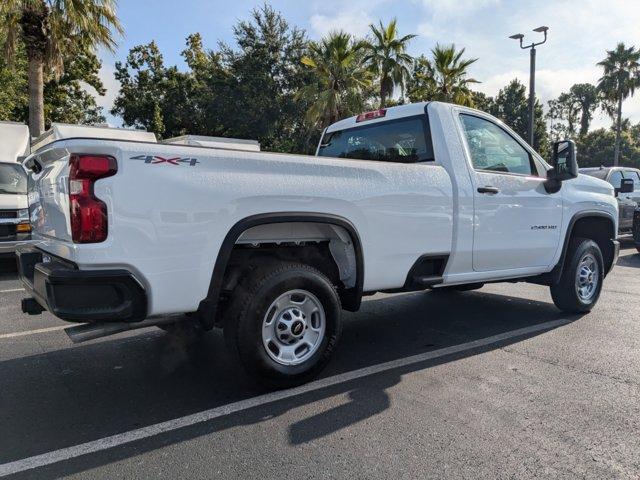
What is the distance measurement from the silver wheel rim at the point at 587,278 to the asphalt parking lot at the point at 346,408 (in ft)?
1.95

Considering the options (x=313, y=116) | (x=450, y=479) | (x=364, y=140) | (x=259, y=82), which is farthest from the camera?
(x=259, y=82)

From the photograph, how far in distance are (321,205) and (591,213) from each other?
3.76 metres

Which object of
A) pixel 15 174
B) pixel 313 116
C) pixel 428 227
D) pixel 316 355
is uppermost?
pixel 313 116

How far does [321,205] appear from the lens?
352cm

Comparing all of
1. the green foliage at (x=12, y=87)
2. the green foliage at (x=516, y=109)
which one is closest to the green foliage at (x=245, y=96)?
the green foliage at (x=12, y=87)

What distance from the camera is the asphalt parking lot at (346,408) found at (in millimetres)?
2643

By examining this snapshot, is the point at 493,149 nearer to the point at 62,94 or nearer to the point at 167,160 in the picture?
the point at 167,160

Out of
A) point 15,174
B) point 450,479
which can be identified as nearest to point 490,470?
point 450,479

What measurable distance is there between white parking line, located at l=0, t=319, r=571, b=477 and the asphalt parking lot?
1cm

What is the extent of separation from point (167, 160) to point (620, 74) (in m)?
45.0

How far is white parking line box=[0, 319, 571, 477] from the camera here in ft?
8.68

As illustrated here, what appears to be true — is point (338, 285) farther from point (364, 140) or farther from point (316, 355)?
point (364, 140)

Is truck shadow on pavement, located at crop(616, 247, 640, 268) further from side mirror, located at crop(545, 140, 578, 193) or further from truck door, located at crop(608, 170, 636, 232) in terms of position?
side mirror, located at crop(545, 140, 578, 193)

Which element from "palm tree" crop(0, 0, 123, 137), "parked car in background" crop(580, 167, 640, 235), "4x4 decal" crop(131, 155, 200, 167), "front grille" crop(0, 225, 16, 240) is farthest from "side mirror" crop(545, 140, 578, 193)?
"palm tree" crop(0, 0, 123, 137)
